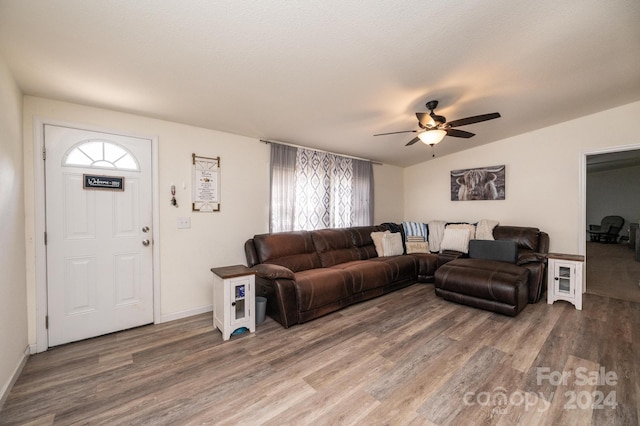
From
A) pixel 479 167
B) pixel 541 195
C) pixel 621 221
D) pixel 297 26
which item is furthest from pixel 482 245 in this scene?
pixel 621 221

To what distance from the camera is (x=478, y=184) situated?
4.74m

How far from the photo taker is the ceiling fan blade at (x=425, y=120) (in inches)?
101

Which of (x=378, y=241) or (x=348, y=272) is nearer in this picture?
(x=348, y=272)

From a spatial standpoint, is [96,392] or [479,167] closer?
[96,392]

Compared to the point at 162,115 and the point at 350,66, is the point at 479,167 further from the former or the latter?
the point at 162,115

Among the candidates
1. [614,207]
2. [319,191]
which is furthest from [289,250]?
[614,207]

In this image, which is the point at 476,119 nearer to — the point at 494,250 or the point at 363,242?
the point at 494,250

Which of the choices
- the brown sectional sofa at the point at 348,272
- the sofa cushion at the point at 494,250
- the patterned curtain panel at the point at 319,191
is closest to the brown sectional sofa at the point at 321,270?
the brown sectional sofa at the point at 348,272

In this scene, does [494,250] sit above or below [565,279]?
above

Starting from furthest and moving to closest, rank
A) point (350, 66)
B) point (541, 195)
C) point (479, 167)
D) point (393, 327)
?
point (479, 167)
point (541, 195)
point (393, 327)
point (350, 66)

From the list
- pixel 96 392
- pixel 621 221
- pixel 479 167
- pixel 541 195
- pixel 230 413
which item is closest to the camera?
pixel 230 413

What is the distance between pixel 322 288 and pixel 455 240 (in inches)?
106

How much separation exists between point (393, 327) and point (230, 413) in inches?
68.2

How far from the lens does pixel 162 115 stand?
8.88ft
